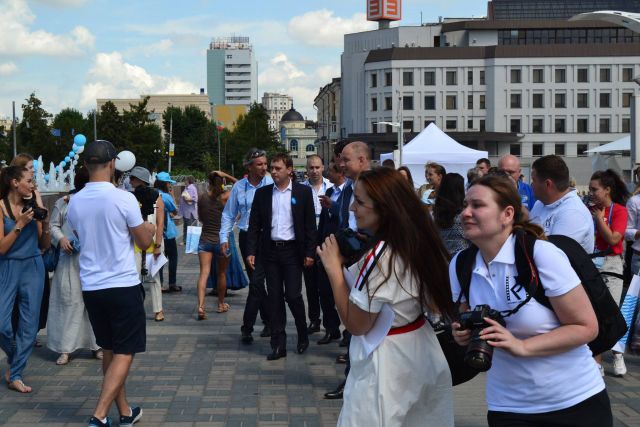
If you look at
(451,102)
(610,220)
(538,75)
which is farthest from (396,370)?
(451,102)

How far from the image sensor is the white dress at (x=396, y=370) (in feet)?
12.0

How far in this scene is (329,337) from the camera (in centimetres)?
938

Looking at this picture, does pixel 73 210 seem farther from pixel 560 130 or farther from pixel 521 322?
pixel 560 130

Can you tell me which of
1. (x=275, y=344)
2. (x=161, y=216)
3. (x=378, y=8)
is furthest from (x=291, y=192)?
(x=378, y=8)

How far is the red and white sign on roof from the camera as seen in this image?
120938 millimetres

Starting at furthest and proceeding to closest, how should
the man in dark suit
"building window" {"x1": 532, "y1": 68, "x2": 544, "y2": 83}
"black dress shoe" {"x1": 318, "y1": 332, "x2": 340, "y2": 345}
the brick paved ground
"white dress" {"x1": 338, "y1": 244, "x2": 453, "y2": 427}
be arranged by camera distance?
"building window" {"x1": 532, "y1": 68, "x2": 544, "y2": 83} → "black dress shoe" {"x1": 318, "y1": 332, "x2": 340, "y2": 345} → the man in dark suit → the brick paved ground → "white dress" {"x1": 338, "y1": 244, "x2": 453, "y2": 427}

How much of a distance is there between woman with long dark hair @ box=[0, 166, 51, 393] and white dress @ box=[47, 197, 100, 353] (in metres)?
0.95

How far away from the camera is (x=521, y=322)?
10.6ft

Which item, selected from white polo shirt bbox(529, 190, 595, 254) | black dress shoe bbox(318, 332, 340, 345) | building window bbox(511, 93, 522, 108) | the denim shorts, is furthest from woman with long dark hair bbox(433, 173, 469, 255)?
building window bbox(511, 93, 522, 108)

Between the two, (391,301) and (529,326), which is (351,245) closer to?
(391,301)

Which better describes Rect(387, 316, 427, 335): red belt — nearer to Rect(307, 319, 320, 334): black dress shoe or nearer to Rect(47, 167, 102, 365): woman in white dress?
Rect(47, 167, 102, 365): woman in white dress

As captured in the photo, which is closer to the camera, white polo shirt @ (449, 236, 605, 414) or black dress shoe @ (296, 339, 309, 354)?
white polo shirt @ (449, 236, 605, 414)

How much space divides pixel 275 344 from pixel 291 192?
4.63 feet

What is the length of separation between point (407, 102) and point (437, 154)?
7505 cm
